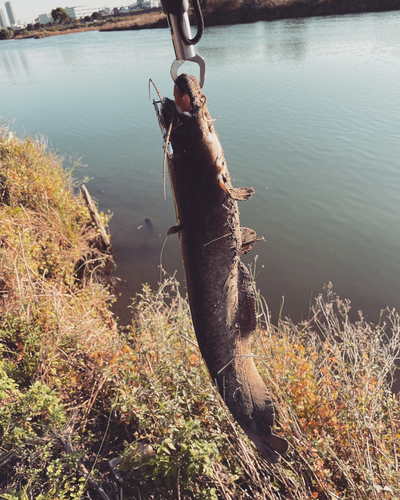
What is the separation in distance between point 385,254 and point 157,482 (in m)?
5.49

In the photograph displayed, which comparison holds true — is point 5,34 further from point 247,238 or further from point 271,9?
point 247,238

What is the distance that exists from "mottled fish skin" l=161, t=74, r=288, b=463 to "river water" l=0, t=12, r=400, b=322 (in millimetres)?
3646

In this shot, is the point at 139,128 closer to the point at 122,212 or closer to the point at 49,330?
the point at 122,212

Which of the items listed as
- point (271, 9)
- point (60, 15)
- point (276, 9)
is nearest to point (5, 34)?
point (60, 15)

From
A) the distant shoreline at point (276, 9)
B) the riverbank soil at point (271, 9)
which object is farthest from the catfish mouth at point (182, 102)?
the distant shoreline at point (276, 9)

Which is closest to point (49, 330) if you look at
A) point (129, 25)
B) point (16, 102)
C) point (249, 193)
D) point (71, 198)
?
point (249, 193)

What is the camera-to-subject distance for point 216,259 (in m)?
1.60

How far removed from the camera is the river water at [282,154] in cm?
614

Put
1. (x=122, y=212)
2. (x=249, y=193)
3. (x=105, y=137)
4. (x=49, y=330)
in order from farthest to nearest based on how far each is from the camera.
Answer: (x=105, y=137) → (x=122, y=212) → (x=49, y=330) → (x=249, y=193)

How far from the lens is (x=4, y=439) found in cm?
227

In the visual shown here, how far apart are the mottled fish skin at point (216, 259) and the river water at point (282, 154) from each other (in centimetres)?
365

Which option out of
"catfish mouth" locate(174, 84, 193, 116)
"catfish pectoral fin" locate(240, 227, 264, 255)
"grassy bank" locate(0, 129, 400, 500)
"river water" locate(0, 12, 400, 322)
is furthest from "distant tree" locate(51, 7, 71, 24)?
"catfish pectoral fin" locate(240, 227, 264, 255)

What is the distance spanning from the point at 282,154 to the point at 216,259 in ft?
27.6

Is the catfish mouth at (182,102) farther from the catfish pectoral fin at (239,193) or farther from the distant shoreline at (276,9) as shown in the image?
the distant shoreline at (276,9)
